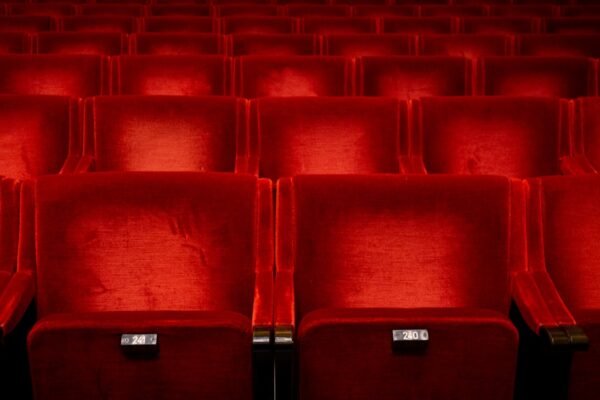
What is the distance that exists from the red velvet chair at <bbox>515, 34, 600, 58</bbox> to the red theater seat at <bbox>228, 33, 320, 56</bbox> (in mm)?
265

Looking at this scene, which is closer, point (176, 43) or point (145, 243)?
point (145, 243)

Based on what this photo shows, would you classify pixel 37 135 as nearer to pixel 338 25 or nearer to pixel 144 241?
pixel 144 241

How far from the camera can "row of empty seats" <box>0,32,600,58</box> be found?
0.76 meters

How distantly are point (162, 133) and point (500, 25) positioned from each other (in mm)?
601

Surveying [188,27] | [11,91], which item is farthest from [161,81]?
[188,27]

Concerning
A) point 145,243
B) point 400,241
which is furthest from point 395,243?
→ point 145,243

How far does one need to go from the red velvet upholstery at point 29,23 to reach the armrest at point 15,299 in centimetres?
60

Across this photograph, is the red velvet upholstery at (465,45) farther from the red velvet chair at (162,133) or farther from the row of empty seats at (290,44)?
the red velvet chair at (162,133)

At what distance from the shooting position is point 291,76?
2.10ft

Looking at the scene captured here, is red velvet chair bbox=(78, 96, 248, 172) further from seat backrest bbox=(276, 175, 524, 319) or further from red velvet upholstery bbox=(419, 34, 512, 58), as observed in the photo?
red velvet upholstery bbox=(419, 34, 512, 58)

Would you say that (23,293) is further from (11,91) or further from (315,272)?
(11,91)

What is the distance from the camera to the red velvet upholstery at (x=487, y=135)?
1.69ft

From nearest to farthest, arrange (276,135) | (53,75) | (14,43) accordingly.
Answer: (276,135), (53,75), (14,43)

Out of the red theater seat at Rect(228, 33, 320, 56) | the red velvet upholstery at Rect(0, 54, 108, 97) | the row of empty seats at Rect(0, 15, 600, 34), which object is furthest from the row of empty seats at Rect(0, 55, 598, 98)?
the row of empty seats at Rect(0, 15, 600, 34)
